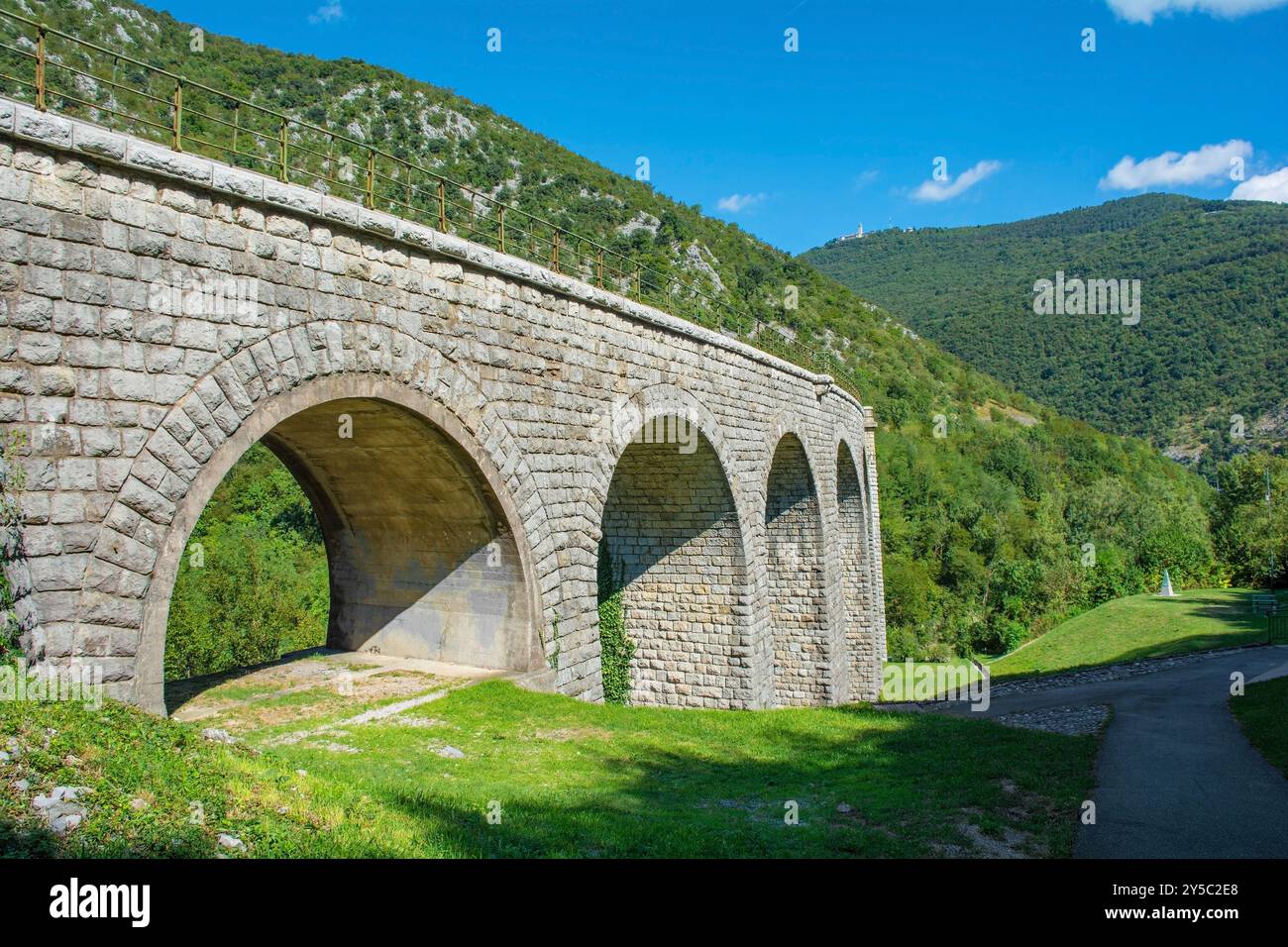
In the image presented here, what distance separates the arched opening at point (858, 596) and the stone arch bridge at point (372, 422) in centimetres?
989

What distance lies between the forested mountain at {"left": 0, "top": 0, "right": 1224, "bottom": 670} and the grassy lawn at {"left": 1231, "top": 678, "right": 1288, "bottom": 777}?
27.5 m

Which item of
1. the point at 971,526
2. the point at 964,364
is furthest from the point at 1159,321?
the point at 971,526

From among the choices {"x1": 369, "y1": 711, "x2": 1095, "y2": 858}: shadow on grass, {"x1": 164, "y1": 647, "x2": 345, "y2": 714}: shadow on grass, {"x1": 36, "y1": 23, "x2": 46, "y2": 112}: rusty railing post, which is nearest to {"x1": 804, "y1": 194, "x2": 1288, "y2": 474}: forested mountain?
{"x1": 369, "y1": 711, "x2": 1095, "y2": 858}: shadow on grass

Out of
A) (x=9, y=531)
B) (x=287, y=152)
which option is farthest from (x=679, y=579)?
(x=9, y=531)

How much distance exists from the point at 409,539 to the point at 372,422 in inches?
84.6

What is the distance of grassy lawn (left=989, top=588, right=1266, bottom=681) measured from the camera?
22766mm

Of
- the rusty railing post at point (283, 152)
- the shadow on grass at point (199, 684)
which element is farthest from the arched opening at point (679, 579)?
the rusty railing post at point (283, 152)

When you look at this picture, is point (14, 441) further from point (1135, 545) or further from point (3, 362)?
point (1135, 545)

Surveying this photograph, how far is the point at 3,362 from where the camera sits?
5.37m

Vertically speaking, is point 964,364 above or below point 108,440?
above

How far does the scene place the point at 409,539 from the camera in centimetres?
1039

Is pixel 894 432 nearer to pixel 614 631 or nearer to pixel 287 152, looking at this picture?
pixel 614 631

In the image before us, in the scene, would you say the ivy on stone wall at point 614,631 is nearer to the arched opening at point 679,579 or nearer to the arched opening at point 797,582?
the arched opening at point 679,579

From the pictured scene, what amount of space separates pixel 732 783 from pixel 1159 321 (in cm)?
10127
